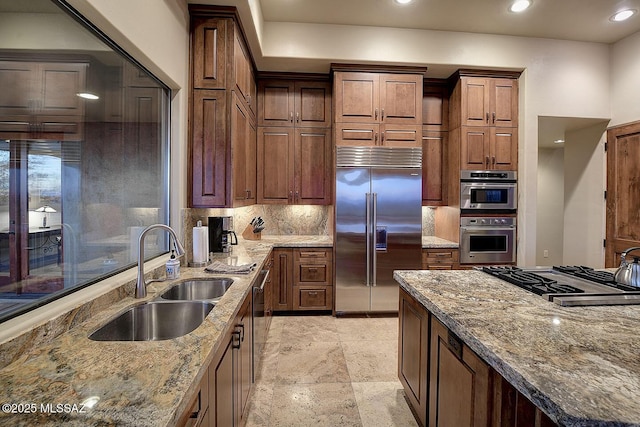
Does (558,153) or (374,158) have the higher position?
(558,153)

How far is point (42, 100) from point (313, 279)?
2.91 m

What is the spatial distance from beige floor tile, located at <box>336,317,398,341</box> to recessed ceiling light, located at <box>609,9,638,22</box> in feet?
13.1

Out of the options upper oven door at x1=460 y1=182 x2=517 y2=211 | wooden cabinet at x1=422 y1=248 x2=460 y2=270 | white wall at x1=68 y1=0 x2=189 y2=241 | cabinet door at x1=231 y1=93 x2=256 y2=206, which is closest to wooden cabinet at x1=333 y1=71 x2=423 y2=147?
upper oven door at x1=460 y1=182 x2=517 y2=211

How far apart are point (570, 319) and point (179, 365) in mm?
1491

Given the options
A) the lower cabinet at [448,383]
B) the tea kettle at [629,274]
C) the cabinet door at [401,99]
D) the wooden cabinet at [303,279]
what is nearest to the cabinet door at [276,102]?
the cabinet door at [401,99]

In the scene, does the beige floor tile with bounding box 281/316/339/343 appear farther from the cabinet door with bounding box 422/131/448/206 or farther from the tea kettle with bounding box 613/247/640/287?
the tea kettle with bounding box 613/247/640/287

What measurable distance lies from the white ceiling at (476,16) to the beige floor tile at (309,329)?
11.1 ft

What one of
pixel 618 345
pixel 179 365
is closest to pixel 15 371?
pixel 179 365

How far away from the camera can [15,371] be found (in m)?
0.90

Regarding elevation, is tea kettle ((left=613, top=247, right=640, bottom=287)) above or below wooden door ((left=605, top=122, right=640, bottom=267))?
below

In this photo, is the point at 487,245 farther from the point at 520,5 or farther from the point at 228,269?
the point at 228,269

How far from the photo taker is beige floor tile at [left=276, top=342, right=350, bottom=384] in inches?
93.2

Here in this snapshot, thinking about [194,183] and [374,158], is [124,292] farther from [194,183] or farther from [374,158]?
[374,158]

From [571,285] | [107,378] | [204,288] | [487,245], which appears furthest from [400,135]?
[107,378]
